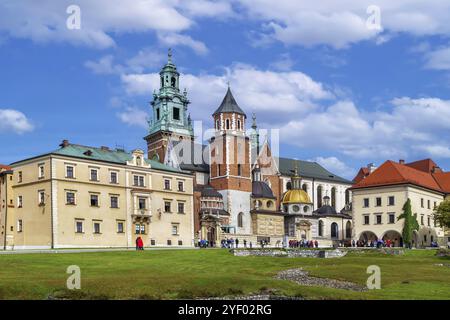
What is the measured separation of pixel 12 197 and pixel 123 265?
39.7m

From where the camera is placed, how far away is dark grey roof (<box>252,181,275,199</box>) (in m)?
118

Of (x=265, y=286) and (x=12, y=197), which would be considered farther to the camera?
(x=12, y=197)

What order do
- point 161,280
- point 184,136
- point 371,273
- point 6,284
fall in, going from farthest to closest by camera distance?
point 184,136 → point 371,273 → point 161,280 → point 6,284

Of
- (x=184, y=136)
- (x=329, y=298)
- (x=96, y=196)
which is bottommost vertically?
(x=329, y=298)

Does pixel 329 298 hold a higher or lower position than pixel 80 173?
lower

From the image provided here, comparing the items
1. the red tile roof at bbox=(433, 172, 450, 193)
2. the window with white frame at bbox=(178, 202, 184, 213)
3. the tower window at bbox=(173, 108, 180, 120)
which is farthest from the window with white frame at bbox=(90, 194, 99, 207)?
the tower window at bbox=(173, 108, 180, 120)

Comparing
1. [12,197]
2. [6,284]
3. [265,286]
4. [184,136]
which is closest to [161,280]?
[265,286]

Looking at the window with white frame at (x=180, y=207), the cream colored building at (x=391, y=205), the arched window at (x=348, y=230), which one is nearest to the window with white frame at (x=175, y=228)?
the window with white frame at (x=180, y=207)

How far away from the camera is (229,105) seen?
396ft

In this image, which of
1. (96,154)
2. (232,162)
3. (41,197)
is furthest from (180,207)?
(232,162)

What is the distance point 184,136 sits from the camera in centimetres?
14038

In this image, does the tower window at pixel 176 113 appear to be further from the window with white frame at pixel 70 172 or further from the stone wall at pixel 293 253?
the stone wall at pixel 293 253
